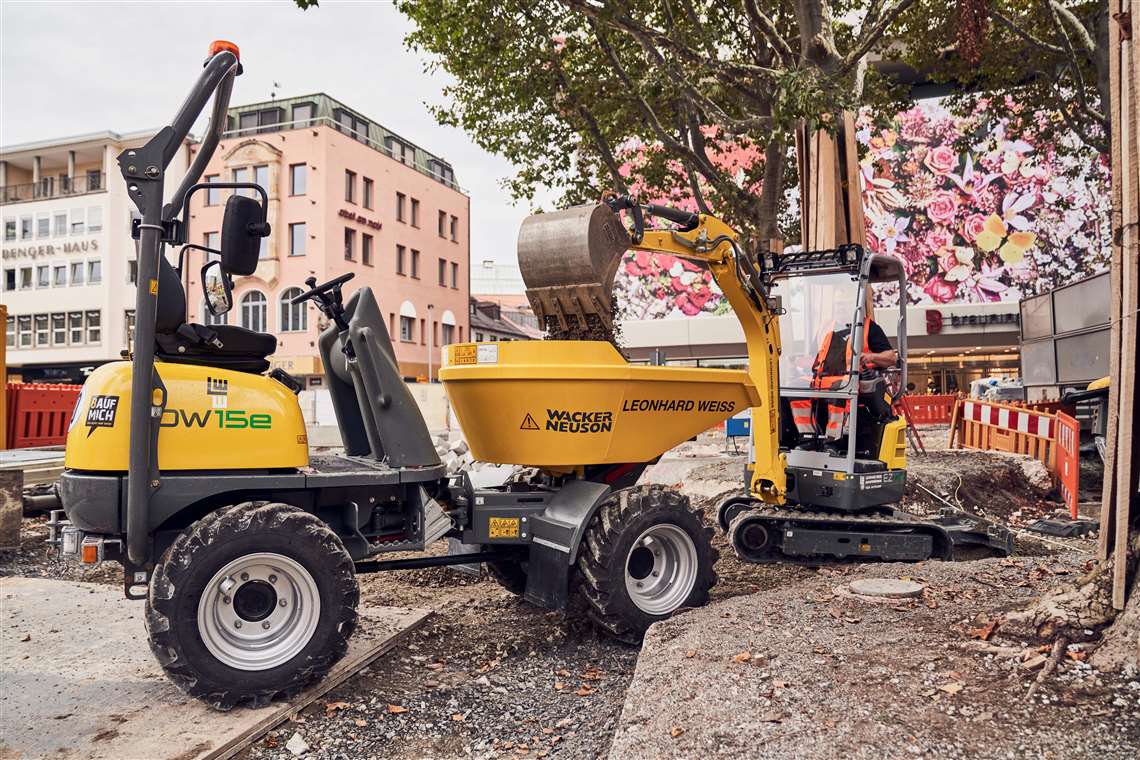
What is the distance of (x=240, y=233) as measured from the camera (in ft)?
13.7

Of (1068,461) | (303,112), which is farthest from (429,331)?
(1068,461)

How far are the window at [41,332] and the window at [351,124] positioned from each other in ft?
58.3

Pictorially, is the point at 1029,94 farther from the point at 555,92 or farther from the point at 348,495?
the point at 348,495

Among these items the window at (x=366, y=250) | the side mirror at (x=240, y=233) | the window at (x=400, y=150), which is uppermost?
the window at (x=400, y=150)

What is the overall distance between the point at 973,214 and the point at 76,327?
1568 inches

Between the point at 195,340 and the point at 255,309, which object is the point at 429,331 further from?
the point at 195,340

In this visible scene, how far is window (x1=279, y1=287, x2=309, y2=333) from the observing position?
37500 mm

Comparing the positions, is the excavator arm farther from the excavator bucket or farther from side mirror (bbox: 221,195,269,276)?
side mirror (bbox: 221,195,269,276)

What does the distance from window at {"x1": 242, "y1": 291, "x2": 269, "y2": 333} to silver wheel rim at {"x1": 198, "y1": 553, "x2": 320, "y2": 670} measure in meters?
36.1

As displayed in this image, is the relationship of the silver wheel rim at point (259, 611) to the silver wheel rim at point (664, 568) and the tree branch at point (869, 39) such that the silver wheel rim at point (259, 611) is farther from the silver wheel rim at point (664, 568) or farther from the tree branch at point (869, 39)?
the tree branch at point (869, 39)

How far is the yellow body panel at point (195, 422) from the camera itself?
407cm

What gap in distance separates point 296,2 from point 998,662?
7.92 metres

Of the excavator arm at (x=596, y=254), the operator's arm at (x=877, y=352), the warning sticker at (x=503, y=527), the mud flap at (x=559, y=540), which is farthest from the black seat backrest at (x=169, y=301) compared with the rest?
the operator's arm at (x=877, y=352)

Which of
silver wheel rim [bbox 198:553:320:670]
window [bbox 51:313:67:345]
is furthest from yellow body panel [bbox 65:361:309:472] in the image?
window [bbox 51:313:67:345]
